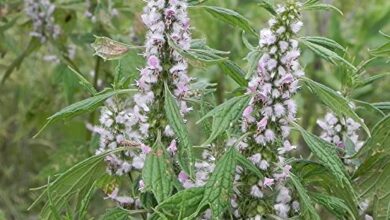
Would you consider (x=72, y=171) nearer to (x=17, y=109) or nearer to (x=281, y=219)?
(x=281, y=219)

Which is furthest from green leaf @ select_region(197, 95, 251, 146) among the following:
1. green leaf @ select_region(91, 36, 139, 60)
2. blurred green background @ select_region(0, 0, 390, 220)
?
blurred green background @ select_region(0, 0, 390, 220)

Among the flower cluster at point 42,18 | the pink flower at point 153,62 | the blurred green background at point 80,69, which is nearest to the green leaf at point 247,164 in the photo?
the pink flower at point 153,62

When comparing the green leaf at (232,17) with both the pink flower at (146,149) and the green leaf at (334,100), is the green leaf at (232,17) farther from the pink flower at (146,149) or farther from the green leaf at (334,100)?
the pink flower at (146,149)

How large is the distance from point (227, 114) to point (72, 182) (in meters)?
0.40

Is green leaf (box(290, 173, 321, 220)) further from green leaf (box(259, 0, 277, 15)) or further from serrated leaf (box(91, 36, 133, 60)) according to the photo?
serrated leaf (box(91, 36, 133, 60))

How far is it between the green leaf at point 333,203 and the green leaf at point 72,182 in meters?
0.42

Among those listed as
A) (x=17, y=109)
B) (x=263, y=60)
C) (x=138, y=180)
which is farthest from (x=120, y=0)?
(x=17, y=109)

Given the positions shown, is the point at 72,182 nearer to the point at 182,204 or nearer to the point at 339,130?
the point at 182,204

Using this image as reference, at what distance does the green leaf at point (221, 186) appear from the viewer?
5.04 ft

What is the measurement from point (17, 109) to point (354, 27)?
2.02 meters

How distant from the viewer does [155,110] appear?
1.67 meters

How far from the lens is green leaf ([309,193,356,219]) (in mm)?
1682

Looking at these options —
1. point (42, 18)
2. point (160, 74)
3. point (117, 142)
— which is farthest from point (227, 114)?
point (42, 18)

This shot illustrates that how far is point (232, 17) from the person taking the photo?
165cm
